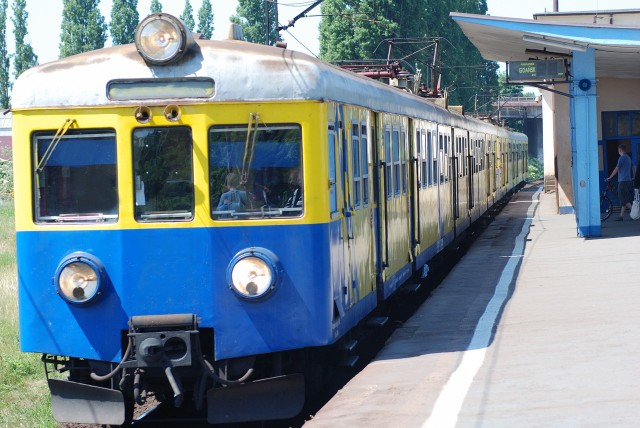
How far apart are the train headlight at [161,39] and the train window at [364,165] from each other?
7.60 ft

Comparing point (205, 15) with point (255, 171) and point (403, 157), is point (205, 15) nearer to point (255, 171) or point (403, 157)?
point (403, 157)

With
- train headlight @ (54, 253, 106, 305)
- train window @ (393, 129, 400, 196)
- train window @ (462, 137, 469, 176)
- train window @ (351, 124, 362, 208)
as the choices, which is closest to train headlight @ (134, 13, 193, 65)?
train headlight @ (54, 253, 106, 305)

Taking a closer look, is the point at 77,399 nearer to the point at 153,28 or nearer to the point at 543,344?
the point at 153,28

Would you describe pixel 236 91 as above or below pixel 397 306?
above

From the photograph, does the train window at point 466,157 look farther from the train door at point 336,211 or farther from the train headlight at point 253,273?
the train headlight at point 253,273

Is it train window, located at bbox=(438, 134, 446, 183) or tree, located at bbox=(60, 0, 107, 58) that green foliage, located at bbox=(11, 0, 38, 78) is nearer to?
tree, located at bbox=(60, 0, 107, 58)

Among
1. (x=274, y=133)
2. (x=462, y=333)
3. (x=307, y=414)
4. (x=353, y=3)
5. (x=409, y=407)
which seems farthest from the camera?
(x=353, y=3)

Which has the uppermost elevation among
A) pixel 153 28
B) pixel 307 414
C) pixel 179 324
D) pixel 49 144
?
pixel 153 28

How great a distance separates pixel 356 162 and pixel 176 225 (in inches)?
85.2

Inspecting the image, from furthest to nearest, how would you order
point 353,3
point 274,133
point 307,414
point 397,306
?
1. point 353,3
2. point 397,306
3. point 307,414
4. point 274,133

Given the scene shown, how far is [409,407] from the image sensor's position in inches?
286

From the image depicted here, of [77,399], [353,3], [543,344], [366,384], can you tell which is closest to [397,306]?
[543,344]

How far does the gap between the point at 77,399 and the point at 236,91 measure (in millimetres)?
2388

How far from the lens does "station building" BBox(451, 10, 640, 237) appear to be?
59.3 ft
